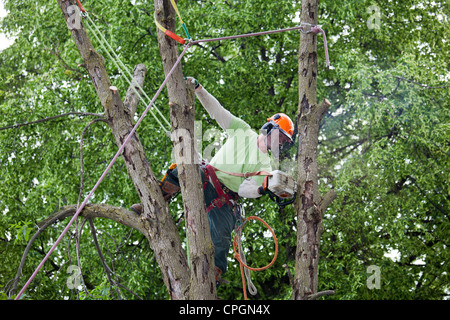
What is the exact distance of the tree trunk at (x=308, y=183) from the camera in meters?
3.30

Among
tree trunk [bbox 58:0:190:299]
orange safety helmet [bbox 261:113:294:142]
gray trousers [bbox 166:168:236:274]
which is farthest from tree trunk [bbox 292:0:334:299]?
tree trunk [bbox 58:0:190:299]

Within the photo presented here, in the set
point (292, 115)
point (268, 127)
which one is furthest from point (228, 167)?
point (292, 115)

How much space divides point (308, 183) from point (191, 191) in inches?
32.5

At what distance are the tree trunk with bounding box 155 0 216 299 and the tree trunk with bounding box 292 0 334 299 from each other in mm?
629

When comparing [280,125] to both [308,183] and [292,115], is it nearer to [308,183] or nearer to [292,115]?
[308,183]

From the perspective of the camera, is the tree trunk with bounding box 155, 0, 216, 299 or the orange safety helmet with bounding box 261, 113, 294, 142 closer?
the tree trunk with bounding box 155, 0, 216, 299

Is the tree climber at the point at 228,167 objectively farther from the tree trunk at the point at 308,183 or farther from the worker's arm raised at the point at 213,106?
the tree trunk at the point at 308,183

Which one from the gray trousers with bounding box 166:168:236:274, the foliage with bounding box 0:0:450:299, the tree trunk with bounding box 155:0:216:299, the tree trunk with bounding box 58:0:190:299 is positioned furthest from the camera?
the foliage with bounding box 0:0:450:299

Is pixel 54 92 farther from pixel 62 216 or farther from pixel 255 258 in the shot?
pixel 62 216

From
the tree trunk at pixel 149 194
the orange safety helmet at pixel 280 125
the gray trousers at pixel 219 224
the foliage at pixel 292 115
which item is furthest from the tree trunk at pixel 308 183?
the foliage at pixel 292 115

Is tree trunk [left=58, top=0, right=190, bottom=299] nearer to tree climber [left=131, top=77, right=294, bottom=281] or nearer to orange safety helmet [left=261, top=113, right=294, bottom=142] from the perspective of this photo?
A: tree climber [left=131, top=77, right=294, bottom=281]

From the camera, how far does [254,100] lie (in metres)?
7.95

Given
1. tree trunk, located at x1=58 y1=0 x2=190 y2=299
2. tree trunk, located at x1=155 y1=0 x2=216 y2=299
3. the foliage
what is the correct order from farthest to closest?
the foliage, tree trunk, located at x1=58 y1=0 x2=190 y2=299, tree trunk, located at x1=155 y1=0 x2=216 y2=299

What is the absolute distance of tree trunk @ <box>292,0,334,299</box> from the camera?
3305 mm
